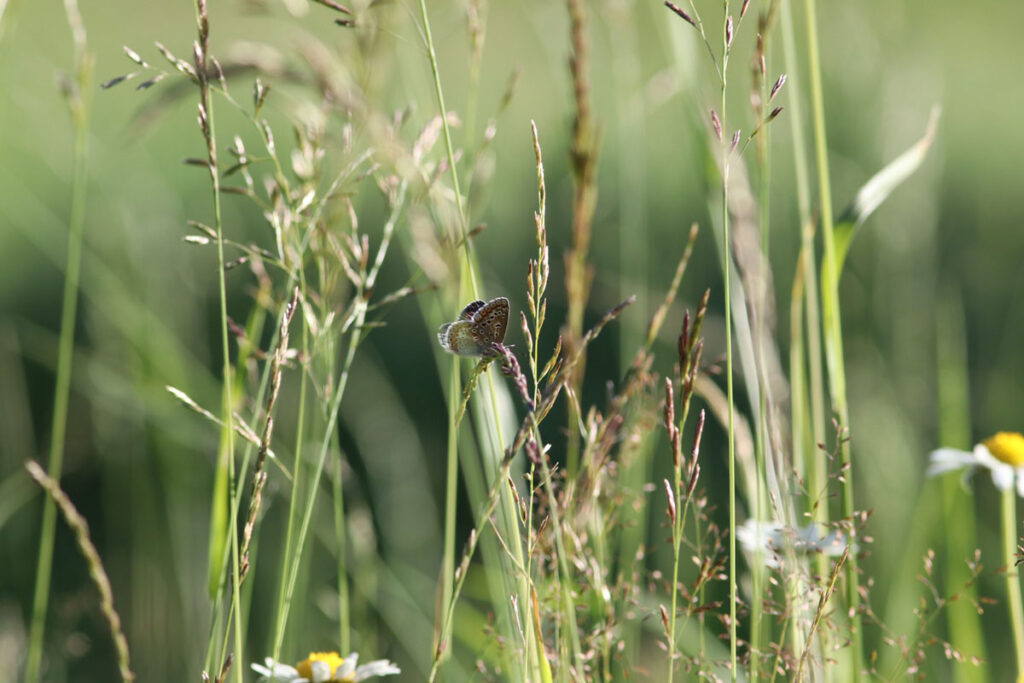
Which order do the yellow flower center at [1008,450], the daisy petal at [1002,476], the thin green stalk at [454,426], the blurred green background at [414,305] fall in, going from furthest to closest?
the blurred green background at [414,305]
the yellow flower center at [1008,450]
the daisy petal at [1002,476]
the thin green stalk at [454,426]

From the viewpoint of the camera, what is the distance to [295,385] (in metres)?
Answer: 1.96

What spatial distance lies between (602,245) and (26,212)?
1.61 meters

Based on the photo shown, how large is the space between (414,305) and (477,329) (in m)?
1.97

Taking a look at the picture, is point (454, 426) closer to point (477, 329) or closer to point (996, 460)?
point (477, 329)

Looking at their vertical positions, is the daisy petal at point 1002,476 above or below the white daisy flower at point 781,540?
above

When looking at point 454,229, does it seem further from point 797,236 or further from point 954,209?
point 954,209

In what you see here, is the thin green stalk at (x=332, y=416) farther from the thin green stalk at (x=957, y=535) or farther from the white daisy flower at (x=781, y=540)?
the thin green stalk at (x=957, y=535)

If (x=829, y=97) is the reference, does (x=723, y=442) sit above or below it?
below

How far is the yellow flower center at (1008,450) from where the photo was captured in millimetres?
935

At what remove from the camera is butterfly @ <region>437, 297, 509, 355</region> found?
0.60 metres

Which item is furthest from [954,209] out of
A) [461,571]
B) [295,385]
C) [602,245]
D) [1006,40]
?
[461,571]

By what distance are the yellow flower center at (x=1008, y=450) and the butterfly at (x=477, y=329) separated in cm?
57

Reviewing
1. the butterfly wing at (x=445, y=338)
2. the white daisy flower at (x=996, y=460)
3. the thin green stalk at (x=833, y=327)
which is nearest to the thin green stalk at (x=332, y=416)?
the butterfly wing at (x=445, y=338)

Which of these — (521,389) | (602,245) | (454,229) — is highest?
(602,245)
